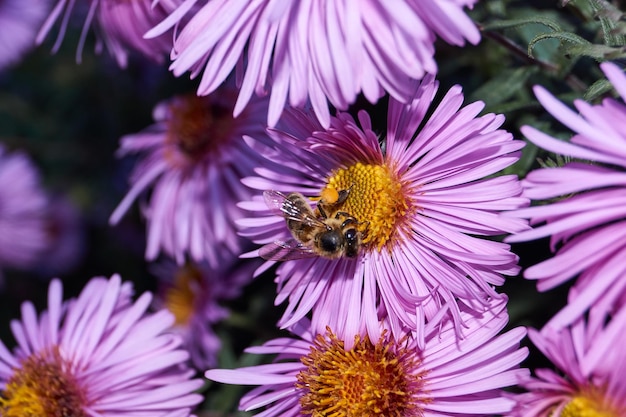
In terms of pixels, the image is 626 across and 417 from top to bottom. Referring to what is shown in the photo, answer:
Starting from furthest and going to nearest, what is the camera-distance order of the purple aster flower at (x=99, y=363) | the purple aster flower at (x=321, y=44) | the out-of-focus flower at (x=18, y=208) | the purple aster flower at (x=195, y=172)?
1. the out-of-focus flower at (x=18, y=208)
2. the purple aster flower at (x=195, y=172)
3. the purple aster flower at (x=99, y=363)
4. the purple aster flower at (x=321, y=44)

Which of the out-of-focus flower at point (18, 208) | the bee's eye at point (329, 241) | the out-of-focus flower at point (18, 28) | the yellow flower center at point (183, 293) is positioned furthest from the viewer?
the out-of-focus flower at point (18, 28)

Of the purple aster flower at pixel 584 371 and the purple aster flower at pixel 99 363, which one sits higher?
the purple aster flower at pixel 99 363

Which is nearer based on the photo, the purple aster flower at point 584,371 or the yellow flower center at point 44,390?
the purple aster flower at point 584,371

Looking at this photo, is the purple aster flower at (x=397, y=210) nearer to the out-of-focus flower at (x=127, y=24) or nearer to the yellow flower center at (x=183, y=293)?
the out-of-focus flower at (x=127, y=24)

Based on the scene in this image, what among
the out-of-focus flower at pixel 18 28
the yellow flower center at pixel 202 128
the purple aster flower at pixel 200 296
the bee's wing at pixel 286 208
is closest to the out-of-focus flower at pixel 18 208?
the out-of-focus flower at pixel 18 28

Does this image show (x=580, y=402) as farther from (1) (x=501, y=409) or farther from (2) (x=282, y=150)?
(2) (x=282, y=150)

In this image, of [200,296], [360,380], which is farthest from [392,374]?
[200,296]

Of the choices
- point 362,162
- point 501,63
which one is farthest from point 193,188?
point 501,63
